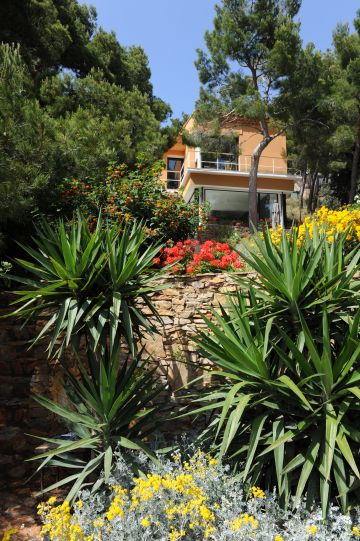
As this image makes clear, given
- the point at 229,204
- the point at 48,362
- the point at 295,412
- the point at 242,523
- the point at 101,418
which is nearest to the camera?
the point at 242,523

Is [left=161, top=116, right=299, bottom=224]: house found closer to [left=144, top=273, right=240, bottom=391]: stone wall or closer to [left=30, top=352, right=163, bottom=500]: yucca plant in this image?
[left=144, top=273, right=240, bottom=391]: stone wall

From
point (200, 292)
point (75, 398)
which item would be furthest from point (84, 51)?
point (75, 398)

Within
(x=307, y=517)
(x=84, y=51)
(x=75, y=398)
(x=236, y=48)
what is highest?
(x=236, y=48)

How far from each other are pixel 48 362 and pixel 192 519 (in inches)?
157

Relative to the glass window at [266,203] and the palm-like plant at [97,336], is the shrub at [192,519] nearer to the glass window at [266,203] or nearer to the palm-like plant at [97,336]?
the palm-like plant at [97,336]

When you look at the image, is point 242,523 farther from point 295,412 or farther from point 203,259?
point 203,259

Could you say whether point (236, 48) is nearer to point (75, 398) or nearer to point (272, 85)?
point (272, 85)

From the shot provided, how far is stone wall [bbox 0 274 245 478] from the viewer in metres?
5.75

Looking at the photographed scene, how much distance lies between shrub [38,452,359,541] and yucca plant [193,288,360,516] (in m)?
0.15

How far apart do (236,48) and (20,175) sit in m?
12.6

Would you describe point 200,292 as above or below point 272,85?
below

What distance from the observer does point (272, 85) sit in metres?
15.2

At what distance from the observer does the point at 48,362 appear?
627cm

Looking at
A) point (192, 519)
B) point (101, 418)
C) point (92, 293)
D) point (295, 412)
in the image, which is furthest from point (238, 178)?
point (192, 519)
